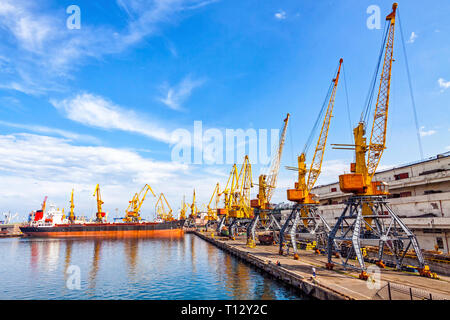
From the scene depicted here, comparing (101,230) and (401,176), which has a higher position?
(401,176)

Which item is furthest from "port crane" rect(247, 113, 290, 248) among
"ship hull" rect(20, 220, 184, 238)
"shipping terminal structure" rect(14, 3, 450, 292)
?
"ship hull" rect(20, 220, 184, 238)

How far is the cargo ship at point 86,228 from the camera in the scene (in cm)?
13725

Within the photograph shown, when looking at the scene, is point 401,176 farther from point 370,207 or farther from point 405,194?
point 370,207

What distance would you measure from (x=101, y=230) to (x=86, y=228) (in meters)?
7.71

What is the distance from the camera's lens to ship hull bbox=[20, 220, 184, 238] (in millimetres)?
136750

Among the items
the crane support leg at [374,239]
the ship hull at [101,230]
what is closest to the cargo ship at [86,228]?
the ship hull at [101,230]

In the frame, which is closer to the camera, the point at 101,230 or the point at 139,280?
the point at 139,280

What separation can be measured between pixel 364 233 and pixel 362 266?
10489 mm

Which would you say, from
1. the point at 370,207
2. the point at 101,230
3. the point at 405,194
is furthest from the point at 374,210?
the point at 101,230

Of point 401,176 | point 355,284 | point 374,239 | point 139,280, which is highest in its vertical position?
point 401,176

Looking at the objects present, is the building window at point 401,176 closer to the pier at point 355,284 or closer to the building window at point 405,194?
the building window at point 405,194

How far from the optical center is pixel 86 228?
13875 centimetres
